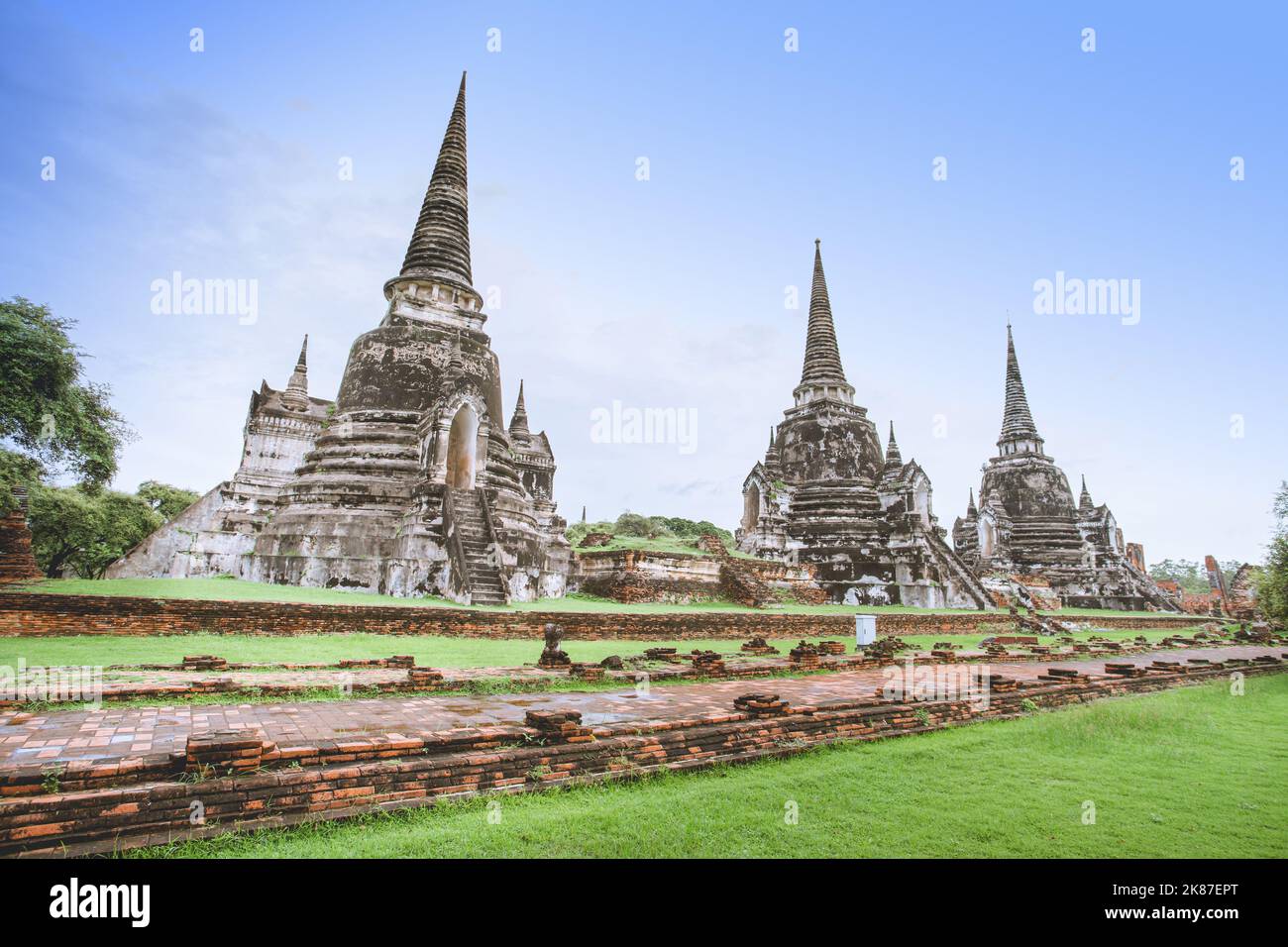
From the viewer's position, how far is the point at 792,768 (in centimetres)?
565

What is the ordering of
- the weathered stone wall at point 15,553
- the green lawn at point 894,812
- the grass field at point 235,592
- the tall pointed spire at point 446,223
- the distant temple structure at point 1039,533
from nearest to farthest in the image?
1. the green lawn at point 894,812
2. the grass field at point 235,592
3. the weathered stone wall at point 15,553
4. the tall pointed spire at point 446,223
5. the distant temple structure at point 1039,533

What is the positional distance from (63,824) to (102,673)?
4.71 metres

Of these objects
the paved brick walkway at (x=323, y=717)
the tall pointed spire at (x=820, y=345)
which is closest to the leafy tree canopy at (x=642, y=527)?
the tall pointed spire at (x=820, y=345)

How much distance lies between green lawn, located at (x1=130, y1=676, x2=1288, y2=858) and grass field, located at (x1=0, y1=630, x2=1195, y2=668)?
5.17 meters

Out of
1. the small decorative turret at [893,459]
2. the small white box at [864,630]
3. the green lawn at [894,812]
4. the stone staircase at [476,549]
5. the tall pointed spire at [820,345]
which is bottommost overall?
the small white box at [864,630]

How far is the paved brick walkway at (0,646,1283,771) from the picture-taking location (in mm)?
4640

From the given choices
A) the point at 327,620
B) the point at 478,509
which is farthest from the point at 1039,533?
the point at 327,620

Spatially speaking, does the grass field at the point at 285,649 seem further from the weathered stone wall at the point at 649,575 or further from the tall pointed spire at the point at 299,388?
the tall pointed spire at the point at 299,388

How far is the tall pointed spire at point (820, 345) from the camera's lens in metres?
31.6

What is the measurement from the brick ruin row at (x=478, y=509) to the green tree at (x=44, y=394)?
3849mm

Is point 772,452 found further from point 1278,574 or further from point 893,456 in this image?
point 1278,574

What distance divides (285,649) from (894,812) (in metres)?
8.64

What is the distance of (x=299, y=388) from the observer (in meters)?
29.7
